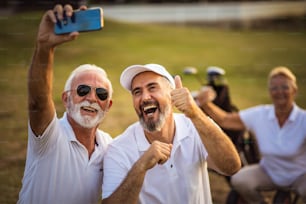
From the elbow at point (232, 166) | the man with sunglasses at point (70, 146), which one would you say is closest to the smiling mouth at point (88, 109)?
the man with sunglasses at point (70, 146)

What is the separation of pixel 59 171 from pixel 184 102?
0.63 meters

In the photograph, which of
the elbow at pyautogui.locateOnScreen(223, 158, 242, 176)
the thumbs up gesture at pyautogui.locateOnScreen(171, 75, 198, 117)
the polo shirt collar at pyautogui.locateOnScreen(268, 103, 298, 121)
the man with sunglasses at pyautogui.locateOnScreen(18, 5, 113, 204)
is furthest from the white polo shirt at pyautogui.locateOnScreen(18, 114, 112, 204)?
the polo shirt collar at pyautogui.locateOnScreen(268, 103, 298, 121)

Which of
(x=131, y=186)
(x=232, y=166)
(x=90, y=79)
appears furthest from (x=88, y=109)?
(x=232, y=166)

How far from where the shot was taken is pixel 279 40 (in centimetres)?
1222

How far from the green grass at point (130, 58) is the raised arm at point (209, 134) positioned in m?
2.02

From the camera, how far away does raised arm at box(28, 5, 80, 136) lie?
1970 mm

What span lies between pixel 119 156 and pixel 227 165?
1.53 feet

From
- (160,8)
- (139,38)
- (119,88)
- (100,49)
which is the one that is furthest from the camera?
(160,8)

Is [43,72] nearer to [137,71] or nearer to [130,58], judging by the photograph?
[137,71]

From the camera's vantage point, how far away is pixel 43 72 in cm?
208

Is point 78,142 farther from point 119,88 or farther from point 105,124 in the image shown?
point 119,88

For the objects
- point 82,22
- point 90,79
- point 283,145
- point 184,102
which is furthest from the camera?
point 283,145

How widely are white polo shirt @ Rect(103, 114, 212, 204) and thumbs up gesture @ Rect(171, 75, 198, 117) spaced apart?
252 millimetres

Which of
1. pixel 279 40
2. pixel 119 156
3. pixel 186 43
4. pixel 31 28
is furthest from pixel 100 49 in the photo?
pixel 119 156
